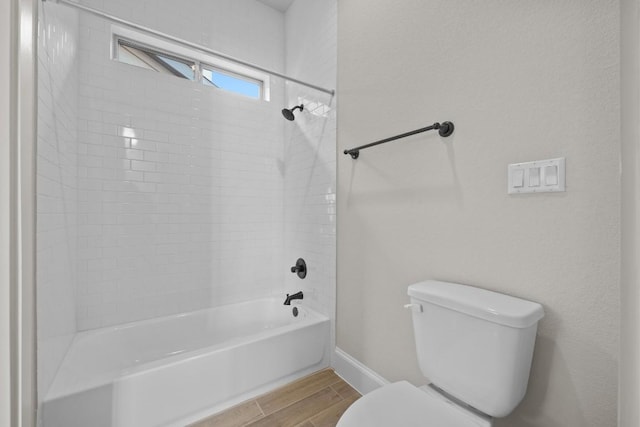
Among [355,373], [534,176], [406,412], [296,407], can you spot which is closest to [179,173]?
[296,407]

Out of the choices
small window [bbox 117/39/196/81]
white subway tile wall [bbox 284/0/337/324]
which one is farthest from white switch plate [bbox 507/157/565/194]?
small window [bbox 117/39/196/81]

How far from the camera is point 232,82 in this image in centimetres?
231

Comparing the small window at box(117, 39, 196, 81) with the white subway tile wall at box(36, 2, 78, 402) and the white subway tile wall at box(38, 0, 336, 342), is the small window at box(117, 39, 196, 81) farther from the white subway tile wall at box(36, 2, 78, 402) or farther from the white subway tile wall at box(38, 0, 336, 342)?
the white subway tile wall at box(36, 2, 78, 402)

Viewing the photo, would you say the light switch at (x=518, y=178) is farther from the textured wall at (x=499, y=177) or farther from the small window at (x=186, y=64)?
the small window at (x=186, y=64)

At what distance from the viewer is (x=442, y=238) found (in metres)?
1.18

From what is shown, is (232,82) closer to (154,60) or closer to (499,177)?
(154,60)

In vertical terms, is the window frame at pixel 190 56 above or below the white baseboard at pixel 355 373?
above

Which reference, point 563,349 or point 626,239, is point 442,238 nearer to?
point 563,349

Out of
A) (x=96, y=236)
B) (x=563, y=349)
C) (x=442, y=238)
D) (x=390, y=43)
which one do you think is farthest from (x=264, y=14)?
(x=563, y=349)

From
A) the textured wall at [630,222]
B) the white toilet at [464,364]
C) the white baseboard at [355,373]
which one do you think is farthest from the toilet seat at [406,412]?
the white baseboard at [355,373]

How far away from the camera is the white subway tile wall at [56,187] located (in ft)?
3.51

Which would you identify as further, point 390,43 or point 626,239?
point 390,43

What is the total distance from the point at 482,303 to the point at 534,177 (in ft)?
1.51

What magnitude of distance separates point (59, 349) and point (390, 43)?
2320 mm
